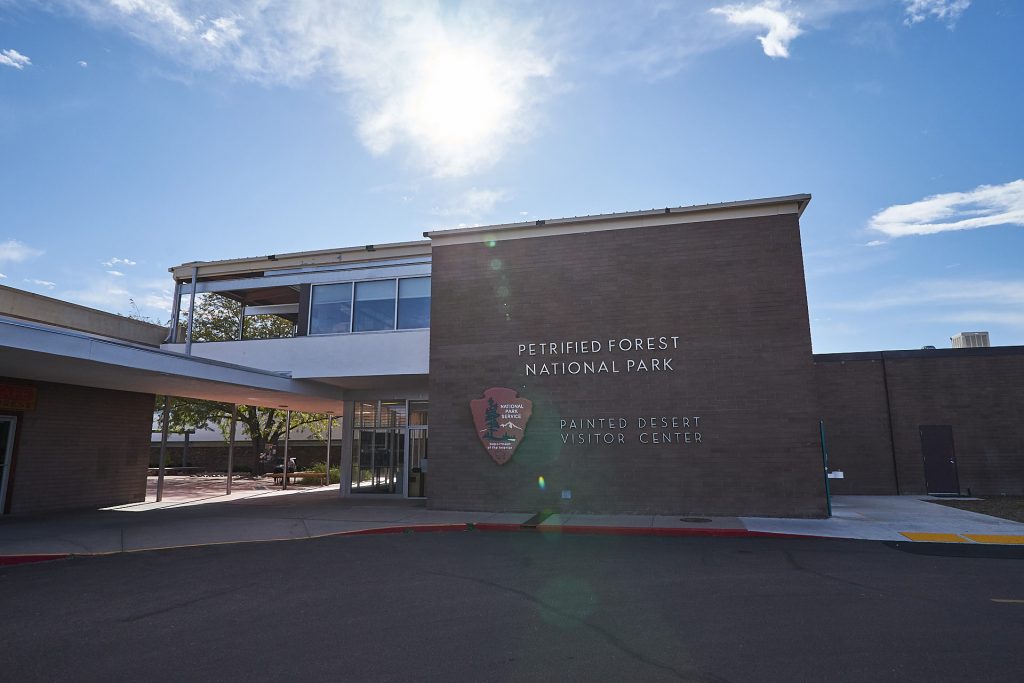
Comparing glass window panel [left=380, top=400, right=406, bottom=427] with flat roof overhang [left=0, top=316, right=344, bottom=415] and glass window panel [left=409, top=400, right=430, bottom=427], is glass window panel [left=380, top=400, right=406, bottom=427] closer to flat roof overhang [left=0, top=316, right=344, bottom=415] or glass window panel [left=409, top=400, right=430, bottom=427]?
glass window panel [left=409, top=400, right=430, bottom=427]

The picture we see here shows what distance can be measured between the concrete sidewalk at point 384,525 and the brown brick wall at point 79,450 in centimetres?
103

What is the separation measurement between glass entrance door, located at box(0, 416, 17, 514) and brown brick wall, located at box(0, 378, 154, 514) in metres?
0.12

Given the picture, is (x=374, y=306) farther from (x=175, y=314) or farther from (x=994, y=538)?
(x=994, y=538)

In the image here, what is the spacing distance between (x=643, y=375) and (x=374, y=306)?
328 inches

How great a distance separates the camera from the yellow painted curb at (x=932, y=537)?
10852mm

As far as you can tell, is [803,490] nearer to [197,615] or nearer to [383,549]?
[383,549]

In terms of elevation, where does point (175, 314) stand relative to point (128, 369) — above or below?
above

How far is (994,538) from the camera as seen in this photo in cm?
1088

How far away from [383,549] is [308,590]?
10.1 feet

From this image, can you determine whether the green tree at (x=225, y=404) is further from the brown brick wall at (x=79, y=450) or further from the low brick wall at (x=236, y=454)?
the brown brick wall at (x=79, y=450)

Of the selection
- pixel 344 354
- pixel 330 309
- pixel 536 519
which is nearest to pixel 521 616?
pixel 536 519

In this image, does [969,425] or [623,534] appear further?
[969,425]

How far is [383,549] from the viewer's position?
10.7 metres

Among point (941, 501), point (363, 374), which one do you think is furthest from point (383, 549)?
point (941, 501)
